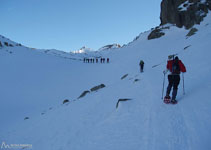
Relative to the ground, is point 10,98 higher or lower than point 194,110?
lower

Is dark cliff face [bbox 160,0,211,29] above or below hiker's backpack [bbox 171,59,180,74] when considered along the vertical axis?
above

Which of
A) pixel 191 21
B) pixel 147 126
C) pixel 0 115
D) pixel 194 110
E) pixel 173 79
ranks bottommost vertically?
pixel 0 115

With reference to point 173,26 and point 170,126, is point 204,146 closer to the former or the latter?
point 170,126

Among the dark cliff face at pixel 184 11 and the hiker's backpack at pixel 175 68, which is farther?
the dark cliff face at pixel 184 11

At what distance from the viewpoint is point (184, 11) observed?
4341 cm

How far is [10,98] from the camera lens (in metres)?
16.6

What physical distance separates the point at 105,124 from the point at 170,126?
2587 mm

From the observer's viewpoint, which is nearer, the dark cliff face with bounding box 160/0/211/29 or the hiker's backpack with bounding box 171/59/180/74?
the hiker's backpack with bounding box 171/59/180/74

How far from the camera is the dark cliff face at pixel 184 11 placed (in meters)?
38.5

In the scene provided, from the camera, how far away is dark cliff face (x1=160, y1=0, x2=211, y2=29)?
126ft

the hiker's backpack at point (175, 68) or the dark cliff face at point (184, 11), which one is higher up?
the dark cliff face at point (184, 11)

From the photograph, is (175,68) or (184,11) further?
(184,11)

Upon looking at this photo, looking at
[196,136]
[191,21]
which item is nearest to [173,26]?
[191,21]

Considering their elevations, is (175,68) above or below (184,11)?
below
